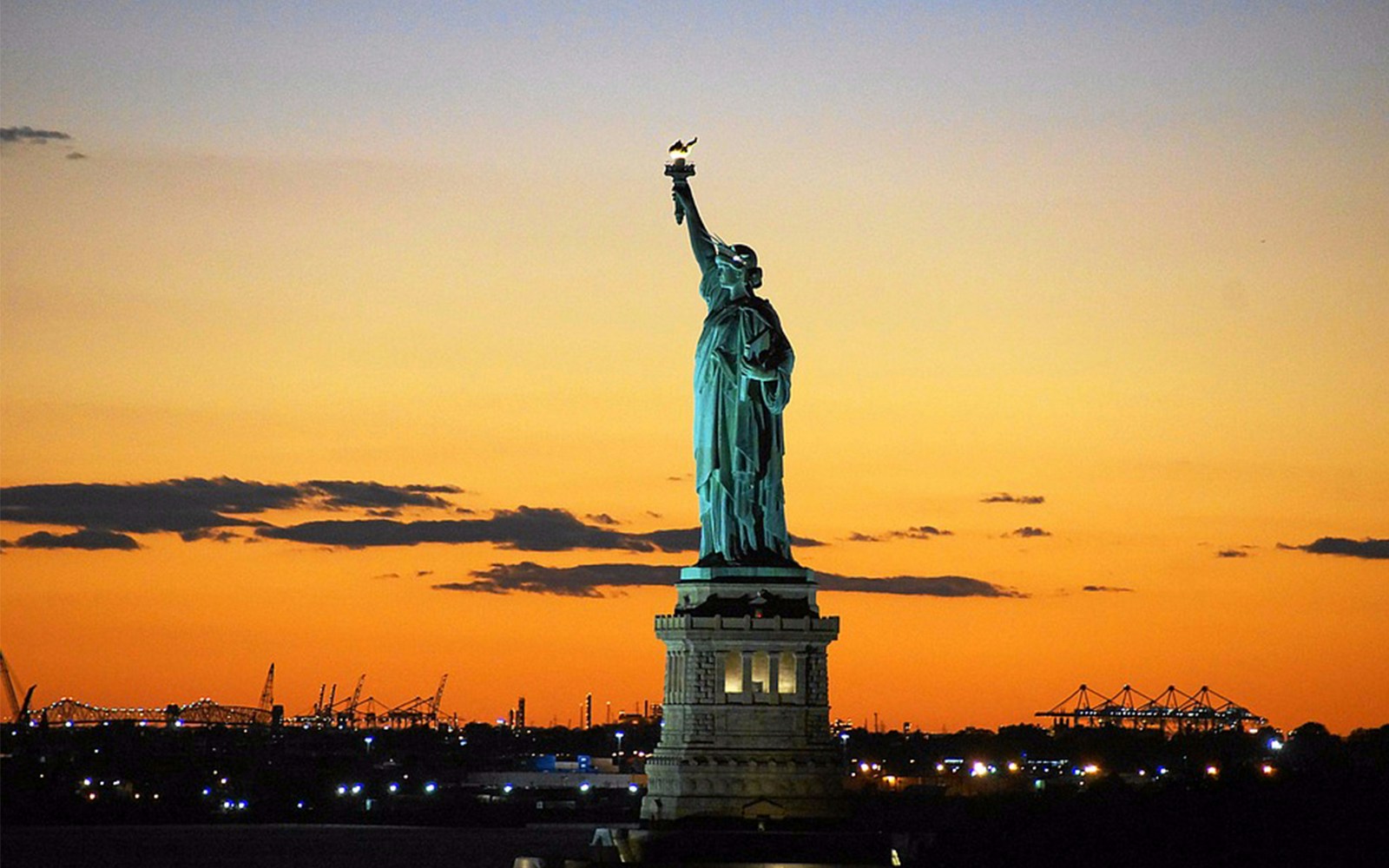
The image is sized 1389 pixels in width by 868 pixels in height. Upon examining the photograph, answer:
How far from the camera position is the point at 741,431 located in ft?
259

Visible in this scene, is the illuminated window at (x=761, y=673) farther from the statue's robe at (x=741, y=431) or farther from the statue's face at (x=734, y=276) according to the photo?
the statue's face at (x=734, y=276)

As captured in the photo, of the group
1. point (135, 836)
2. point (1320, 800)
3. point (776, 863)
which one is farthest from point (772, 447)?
point (135, 836)

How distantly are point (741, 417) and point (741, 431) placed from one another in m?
0.42

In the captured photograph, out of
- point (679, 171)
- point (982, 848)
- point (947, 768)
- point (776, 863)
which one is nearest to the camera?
point (776, 863)

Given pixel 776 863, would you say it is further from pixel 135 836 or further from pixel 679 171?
pixel 135 836

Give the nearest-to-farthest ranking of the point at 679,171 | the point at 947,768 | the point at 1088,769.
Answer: the point at 679,171
the point at 1088,769
the point at 947,768

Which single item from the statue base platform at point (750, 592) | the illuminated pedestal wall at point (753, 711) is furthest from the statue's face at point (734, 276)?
the illuminated pedestal wall at point (753, 711)

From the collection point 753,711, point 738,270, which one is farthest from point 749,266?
point 753,711

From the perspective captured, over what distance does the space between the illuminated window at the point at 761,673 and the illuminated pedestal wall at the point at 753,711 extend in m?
0.02

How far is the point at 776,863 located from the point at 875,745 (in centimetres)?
11640

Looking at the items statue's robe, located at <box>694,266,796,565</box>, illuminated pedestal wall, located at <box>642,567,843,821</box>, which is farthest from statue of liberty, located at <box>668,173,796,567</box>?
illuminated pedestal wall, located at <box>642,567,843,821</box>

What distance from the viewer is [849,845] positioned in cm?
7194

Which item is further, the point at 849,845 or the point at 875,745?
the point at 875,745

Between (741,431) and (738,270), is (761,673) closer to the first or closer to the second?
(741,431)
